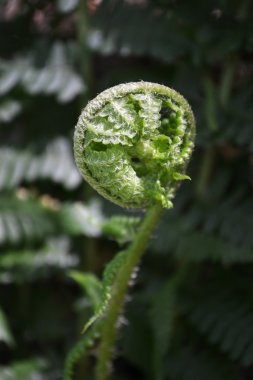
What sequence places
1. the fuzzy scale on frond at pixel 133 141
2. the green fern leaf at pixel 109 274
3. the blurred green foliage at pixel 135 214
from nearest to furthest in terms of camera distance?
the fuzzy scale on frond at pixel 133 141 < the green fern leaf at pixel 109 274 < the blurred green foliage at pixel 135 214

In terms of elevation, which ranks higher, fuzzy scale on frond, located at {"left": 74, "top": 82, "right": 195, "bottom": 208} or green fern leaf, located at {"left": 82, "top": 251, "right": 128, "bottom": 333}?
fuzzy scale on frond, located at {"left": 74, "top": 82, "right": 195, "bottom": 208}

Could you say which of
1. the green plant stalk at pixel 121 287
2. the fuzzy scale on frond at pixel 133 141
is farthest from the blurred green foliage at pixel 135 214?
the fuzzy scale on frond at pixel 133 141

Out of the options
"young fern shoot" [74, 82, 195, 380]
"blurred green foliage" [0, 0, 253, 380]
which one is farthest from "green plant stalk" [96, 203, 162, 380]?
"blurred green foliage" [0, 0, 253, 380]

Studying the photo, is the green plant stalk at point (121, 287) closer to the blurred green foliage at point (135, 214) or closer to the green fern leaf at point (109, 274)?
the green fern leaf at point (109, 274)

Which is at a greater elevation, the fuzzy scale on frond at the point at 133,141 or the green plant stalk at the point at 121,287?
the fuzzy scale on frond at the point at 133,141

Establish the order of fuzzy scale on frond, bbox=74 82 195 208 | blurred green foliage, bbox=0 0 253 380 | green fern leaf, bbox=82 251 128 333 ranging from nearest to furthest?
fuzzy scale on frond, bbox=74 82 195 208
green fern leaf, bbox=82 251 128 333
blurred green foliage, bbox=0 0 253 380

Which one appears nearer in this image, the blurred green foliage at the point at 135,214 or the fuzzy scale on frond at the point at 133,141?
the fuzzy scale on frond at the point at 133,141

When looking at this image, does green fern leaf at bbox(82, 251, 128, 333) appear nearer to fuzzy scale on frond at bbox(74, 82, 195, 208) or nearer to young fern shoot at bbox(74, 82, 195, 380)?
young fern shoot at bbox(74, 82, 195, 380)
